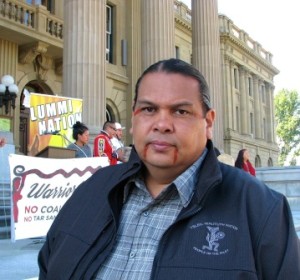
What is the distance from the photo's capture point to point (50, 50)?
1758cm

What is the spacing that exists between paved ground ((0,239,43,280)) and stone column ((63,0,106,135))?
5.73 meters

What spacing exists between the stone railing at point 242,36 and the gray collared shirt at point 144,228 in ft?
116

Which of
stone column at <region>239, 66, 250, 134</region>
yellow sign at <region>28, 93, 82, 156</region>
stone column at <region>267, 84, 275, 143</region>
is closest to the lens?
yellow sign at <region>28, 93, 82, 156</region>

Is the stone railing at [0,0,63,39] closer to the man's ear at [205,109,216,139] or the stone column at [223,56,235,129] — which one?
the man's ear at [205,109,216,139]

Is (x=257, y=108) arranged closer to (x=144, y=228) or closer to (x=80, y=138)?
(x=80, y=138)

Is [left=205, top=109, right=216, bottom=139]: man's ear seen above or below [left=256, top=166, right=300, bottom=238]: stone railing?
above

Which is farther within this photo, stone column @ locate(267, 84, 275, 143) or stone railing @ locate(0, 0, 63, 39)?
stone column @ locate(267, 84, 275, 143)

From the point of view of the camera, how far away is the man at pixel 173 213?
1.30m

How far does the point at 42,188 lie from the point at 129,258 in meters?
4.57

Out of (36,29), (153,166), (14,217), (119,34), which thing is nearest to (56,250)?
(153,166)

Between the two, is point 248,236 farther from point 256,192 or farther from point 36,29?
point 36,29

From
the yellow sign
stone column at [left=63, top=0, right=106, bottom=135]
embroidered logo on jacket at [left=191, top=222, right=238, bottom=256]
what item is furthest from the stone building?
embroidered logo on jacket at [left=191, top=222, right=238, bottom=256]

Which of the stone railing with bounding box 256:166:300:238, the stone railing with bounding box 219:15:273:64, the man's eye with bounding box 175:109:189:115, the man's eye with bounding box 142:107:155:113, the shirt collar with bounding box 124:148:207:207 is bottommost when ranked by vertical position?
the stone railing with bounding box 256:166:300:238

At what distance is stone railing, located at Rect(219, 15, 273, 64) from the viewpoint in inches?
1445
